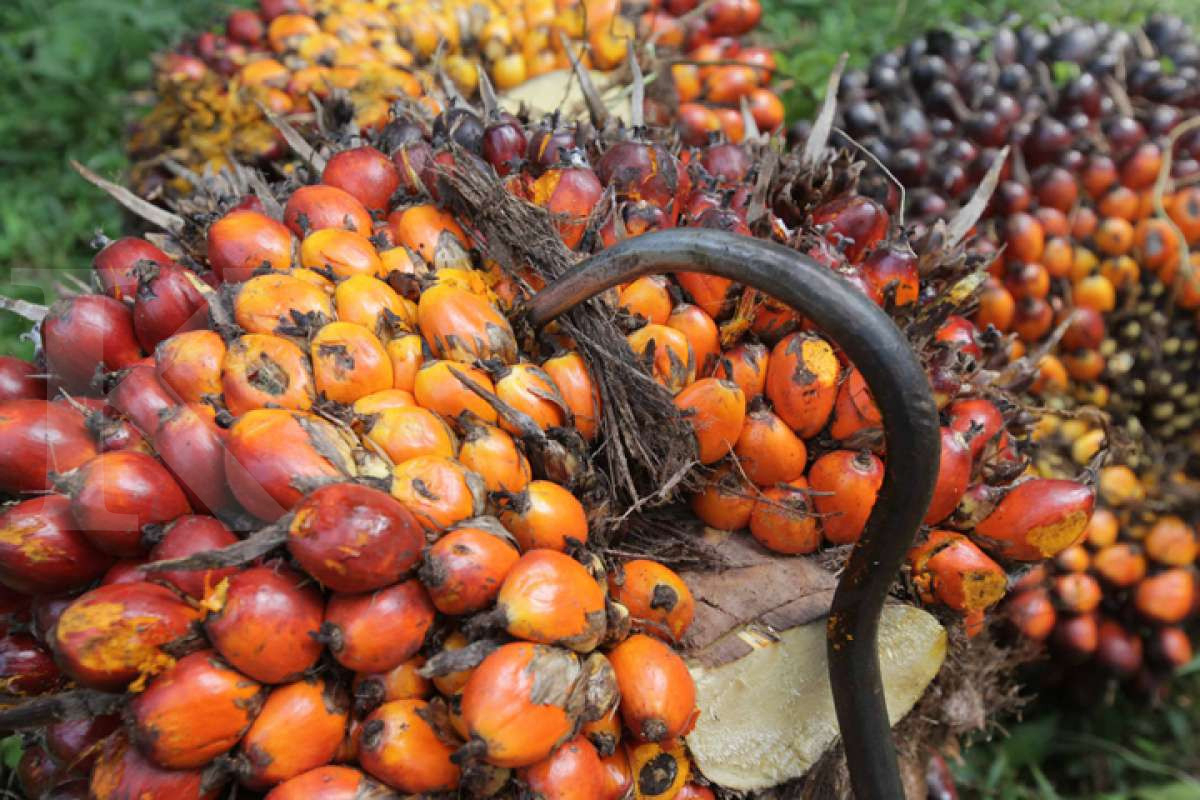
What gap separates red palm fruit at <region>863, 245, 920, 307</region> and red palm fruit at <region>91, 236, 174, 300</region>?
1.39m

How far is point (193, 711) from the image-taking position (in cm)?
111

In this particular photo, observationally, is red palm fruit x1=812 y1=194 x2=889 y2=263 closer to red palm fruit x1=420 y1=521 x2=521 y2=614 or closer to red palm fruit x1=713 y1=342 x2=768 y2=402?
red palm fruit x1=713 y1=342 x2=768 y2=402

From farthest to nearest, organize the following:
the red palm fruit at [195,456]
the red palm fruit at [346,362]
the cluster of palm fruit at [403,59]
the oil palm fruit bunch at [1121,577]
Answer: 1. the cluster of palm fruit at [403,59]
2. the oil palm fruit bunch at [1121,577]
3. the red palm fruit at [346,362]
4. the red palm fruit at [195,456]

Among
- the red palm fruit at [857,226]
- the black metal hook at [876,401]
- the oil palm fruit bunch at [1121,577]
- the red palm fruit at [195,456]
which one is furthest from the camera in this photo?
the oil palm fruit bunch at [1121,577]

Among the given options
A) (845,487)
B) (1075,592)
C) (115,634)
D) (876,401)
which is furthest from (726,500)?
(1075,592)

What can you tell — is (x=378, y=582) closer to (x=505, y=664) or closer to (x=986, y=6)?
(x=505, y=664)

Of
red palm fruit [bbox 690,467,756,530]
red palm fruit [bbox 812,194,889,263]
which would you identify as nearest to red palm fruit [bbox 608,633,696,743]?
red palm fruit [bbox 690,467,756,530]

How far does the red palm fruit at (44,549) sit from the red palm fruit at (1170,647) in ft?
9.81

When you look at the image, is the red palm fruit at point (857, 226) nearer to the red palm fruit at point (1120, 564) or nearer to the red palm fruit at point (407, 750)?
the red palm fruit at point (407, 750)

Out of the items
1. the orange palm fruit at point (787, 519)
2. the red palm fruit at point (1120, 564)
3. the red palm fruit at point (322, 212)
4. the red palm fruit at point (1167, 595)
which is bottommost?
the red palm fruit at point (1167, 595)

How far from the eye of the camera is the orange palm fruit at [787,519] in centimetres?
156

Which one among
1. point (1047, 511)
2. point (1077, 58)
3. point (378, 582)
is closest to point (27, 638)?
point (378, 582)

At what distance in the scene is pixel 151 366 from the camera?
143 centimetres

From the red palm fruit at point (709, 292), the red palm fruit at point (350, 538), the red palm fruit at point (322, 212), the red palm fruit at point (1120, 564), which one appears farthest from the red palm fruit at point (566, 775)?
the red palm fruit at point (1120, 564)
